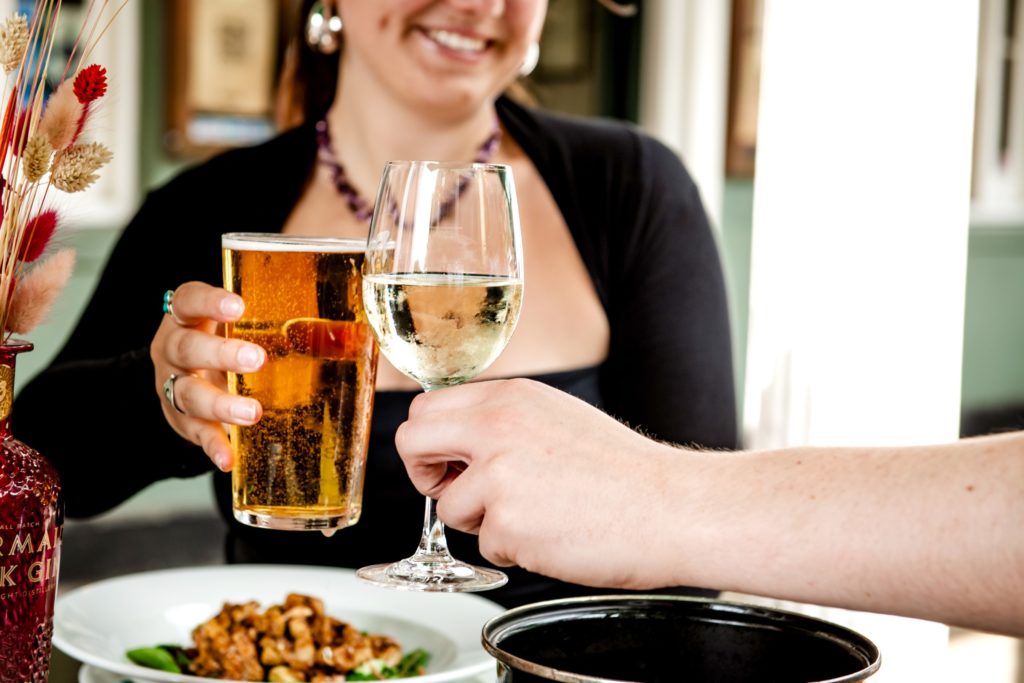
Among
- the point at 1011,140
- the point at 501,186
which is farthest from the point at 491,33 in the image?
the point at 1011,140

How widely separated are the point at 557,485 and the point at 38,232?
468 mm

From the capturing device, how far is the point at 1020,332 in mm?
7676

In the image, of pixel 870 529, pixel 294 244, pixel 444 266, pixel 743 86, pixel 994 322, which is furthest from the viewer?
pixel 994 322

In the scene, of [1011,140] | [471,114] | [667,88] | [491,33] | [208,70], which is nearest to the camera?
[491,33]

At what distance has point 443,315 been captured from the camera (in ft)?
3.38

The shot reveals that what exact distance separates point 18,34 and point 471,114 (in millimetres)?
1130

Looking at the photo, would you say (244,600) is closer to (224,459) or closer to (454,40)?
(224,459)

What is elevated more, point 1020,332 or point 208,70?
point 208,70

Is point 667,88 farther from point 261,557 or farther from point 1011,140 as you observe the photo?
point 261,557

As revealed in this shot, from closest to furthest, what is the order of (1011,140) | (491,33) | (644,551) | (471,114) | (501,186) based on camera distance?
(644,551) < (501,186) < (491,33) < (471,114) < (1011,140)

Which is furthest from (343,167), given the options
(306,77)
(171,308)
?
(171,308)

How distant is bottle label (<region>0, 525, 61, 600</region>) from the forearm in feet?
1.62

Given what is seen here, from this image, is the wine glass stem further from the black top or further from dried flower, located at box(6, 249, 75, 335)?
the black top

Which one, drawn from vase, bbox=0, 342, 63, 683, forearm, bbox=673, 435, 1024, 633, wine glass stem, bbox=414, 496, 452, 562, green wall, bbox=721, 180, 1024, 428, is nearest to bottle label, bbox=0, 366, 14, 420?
vase, bbox=0, 342, 63, 683
